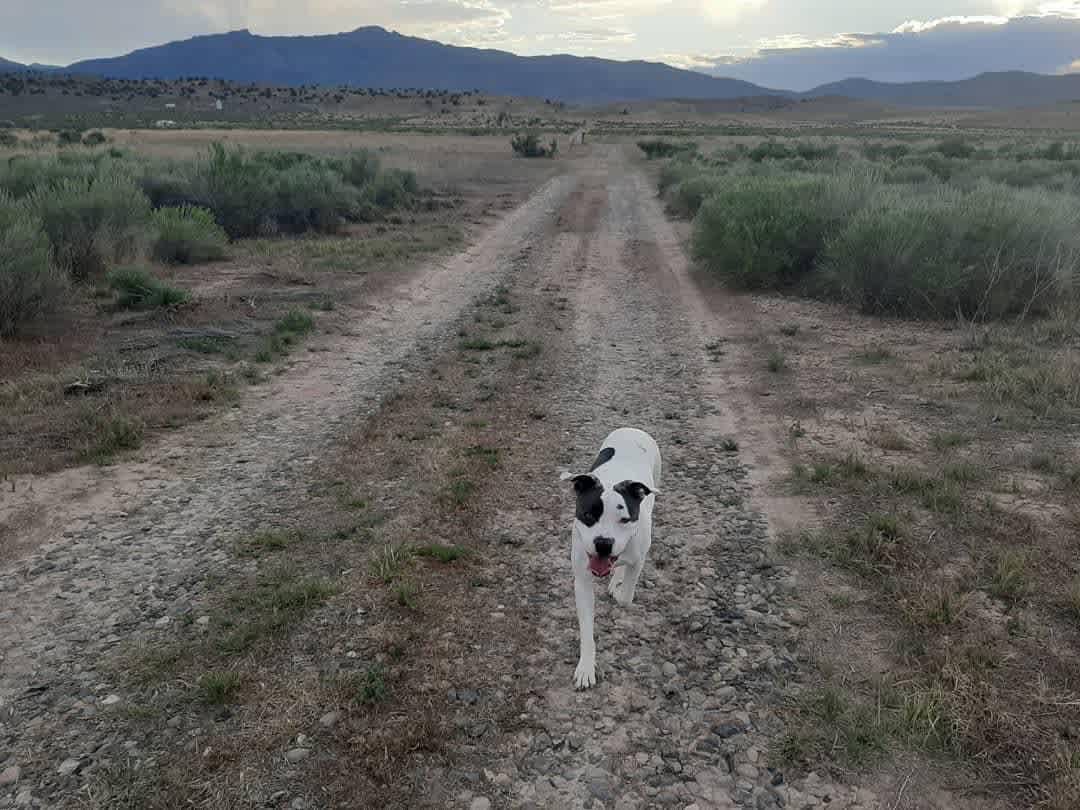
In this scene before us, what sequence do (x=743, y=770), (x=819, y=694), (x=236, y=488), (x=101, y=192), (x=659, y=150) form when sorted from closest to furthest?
(x=743, y=770) < (x=819, y=694) < (x=236, y=488) < (x=101, y=192) < (x=659, y=150)

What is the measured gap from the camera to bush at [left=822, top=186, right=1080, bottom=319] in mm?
11297

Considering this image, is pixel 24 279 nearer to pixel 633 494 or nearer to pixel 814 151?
pixel 633 494

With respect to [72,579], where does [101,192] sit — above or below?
above

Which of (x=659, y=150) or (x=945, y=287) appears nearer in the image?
(x=945, y=287)

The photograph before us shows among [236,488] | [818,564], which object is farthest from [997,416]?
[236,488]

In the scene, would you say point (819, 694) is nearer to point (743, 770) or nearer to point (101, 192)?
point (743, 770)

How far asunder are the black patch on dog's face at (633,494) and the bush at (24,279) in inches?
356

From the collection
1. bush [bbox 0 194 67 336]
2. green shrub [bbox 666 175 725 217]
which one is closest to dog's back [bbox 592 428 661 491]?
bush [bbox 0 194 67 336]

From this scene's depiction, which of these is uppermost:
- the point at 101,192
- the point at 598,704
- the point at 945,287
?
the point at 101,192

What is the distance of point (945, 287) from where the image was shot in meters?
11.3

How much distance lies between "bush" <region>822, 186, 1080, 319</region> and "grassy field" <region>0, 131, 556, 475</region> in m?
8.16

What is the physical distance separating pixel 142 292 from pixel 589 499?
10053 millimetres

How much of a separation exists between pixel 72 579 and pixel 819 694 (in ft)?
14.7

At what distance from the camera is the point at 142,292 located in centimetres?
1159
